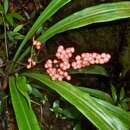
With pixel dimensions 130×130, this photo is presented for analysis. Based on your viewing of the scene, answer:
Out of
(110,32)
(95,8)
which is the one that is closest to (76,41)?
(110,32)

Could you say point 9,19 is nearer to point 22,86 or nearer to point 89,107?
point 22,86

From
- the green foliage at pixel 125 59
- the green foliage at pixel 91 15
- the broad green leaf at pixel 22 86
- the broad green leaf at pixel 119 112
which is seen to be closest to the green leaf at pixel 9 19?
the green foliage at pixel 91 15

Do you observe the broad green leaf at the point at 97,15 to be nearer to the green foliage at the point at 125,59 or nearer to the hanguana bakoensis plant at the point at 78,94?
the hanguana bakoensis plant at the point at 78,94

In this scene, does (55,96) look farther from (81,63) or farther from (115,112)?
(81,63)

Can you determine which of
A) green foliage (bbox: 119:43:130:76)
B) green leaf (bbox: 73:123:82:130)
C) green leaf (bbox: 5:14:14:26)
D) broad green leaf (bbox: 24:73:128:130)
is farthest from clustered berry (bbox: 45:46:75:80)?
green foliage (bbox: 119:43:130:76)

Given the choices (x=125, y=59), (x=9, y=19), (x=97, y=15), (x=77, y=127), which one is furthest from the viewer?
(x=125, y=59)

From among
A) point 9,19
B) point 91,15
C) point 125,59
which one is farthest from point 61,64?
point 125,59

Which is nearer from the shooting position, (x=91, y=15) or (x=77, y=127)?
(x=91, y=15)

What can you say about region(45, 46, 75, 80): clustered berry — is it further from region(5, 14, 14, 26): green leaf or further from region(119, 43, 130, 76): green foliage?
region(119, 43, 130, 76): green foliage
